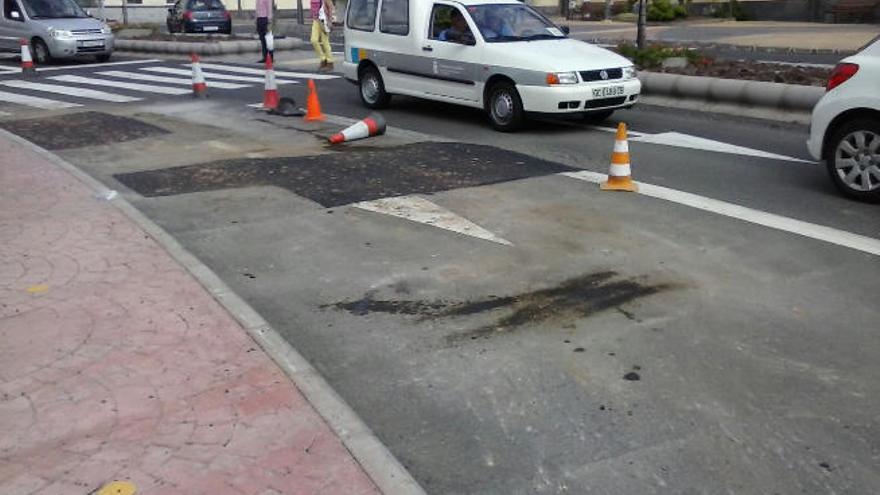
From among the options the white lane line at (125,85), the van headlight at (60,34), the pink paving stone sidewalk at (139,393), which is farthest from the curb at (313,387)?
the van headlight at (60,34)

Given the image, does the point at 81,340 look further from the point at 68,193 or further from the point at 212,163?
the point at 212,163

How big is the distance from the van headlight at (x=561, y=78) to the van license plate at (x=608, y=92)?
1.20ft

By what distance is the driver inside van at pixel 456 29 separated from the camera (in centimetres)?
1166

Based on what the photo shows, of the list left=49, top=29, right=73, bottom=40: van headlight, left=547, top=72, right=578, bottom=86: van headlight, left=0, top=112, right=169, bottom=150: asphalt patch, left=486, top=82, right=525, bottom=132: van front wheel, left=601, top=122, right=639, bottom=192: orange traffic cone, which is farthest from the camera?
left=49, top=29, right=73, bottom=40: van headlight

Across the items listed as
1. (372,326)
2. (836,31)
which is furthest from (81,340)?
(836,31)

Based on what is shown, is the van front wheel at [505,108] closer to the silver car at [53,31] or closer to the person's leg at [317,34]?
the person's leg at [317,34]

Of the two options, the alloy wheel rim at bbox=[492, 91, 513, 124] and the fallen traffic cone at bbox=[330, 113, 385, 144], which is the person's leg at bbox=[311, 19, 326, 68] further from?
Result: the alloy wheel rim at bbox=[492, 91, 513, 124]

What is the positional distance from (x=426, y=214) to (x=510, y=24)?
5.39m

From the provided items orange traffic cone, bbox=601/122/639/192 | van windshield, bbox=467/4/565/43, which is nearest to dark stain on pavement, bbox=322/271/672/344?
orange traffic cone, bbox=601/122/639/192

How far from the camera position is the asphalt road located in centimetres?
369

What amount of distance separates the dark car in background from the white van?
63.4 feet

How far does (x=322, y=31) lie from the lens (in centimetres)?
1973

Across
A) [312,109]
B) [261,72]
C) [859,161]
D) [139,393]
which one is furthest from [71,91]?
[859,161]

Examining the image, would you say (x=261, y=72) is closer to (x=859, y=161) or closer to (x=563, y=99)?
(x=563, y=99)
